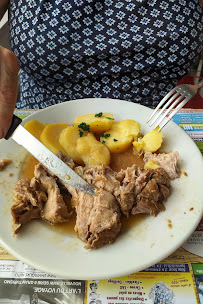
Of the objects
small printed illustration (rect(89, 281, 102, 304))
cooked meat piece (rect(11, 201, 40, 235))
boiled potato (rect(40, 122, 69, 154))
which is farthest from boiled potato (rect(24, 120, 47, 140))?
small printed illustration (rect(89, 281, 102, 304))

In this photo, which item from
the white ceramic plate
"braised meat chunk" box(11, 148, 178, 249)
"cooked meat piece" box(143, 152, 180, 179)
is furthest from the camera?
"cooked meat piece" box(143, 152, 180, 179)

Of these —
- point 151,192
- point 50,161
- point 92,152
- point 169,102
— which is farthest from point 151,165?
point 50,161

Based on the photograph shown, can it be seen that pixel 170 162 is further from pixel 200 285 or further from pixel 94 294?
pixel 94 294

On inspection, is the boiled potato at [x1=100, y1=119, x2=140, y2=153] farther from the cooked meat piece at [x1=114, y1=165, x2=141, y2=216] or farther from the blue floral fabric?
the blue floral fabric

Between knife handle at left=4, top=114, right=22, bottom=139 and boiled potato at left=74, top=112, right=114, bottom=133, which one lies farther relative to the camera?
boiled potato at left=74, top=112, right=114, bottom=133

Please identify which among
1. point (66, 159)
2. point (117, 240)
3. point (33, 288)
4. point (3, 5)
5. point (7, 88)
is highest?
point (3, 5)

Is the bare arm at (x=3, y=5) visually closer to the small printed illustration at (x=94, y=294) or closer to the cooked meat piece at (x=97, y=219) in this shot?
the cooked meat piece at (x=97, y=219)
